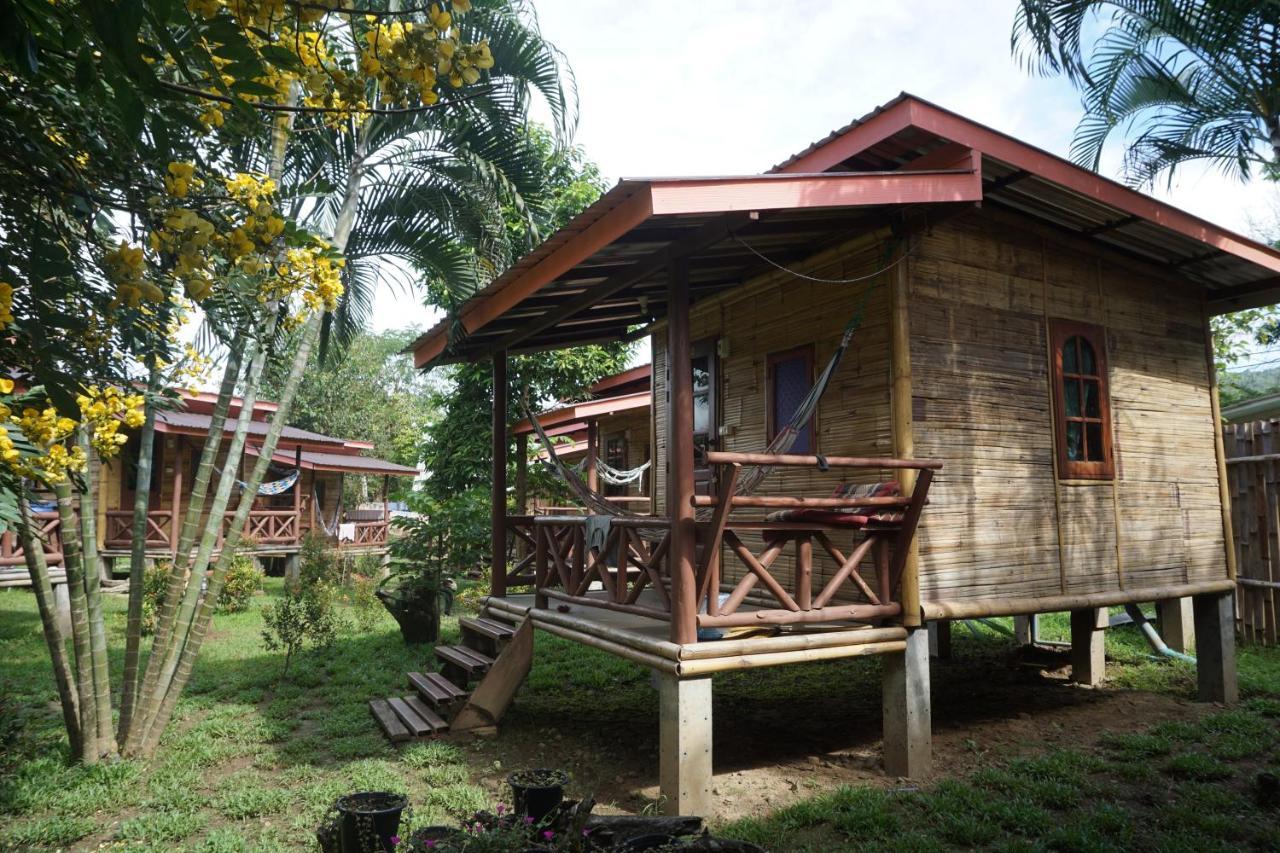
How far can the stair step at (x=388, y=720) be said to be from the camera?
597 cm

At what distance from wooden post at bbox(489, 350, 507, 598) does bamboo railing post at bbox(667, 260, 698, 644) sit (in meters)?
3.02

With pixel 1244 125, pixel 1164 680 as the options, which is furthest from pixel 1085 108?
pixel 1164 680

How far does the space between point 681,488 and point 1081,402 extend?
368 cm

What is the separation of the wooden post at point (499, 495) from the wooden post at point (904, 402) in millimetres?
3569

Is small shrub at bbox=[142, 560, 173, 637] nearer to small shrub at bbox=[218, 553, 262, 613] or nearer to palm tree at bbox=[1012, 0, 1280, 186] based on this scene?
small shrub at bbox=[218, 553, 262, 613]

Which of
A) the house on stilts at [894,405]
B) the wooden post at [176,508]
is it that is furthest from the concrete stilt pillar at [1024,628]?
the wooden post at [176,508]

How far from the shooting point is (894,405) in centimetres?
530

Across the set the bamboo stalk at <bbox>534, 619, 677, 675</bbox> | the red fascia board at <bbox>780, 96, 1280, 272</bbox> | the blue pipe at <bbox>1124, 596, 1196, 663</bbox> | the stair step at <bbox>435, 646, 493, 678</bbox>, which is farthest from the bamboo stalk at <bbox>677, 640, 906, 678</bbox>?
the blue pipe at <bbox>1124, 596, 1196, 663</bbox>

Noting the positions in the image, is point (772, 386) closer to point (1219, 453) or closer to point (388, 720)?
point (388, 720)

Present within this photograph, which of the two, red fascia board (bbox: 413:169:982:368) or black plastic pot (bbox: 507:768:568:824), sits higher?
red fascia board (bbox: 413:169:982:368)

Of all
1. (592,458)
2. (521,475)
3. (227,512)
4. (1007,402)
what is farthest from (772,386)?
(227,512)

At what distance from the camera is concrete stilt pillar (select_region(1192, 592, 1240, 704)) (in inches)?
266

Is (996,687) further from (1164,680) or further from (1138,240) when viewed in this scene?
(1138,240)

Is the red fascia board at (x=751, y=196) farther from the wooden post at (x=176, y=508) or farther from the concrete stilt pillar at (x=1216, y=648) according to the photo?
the wooden post at (x=176, y=508)
